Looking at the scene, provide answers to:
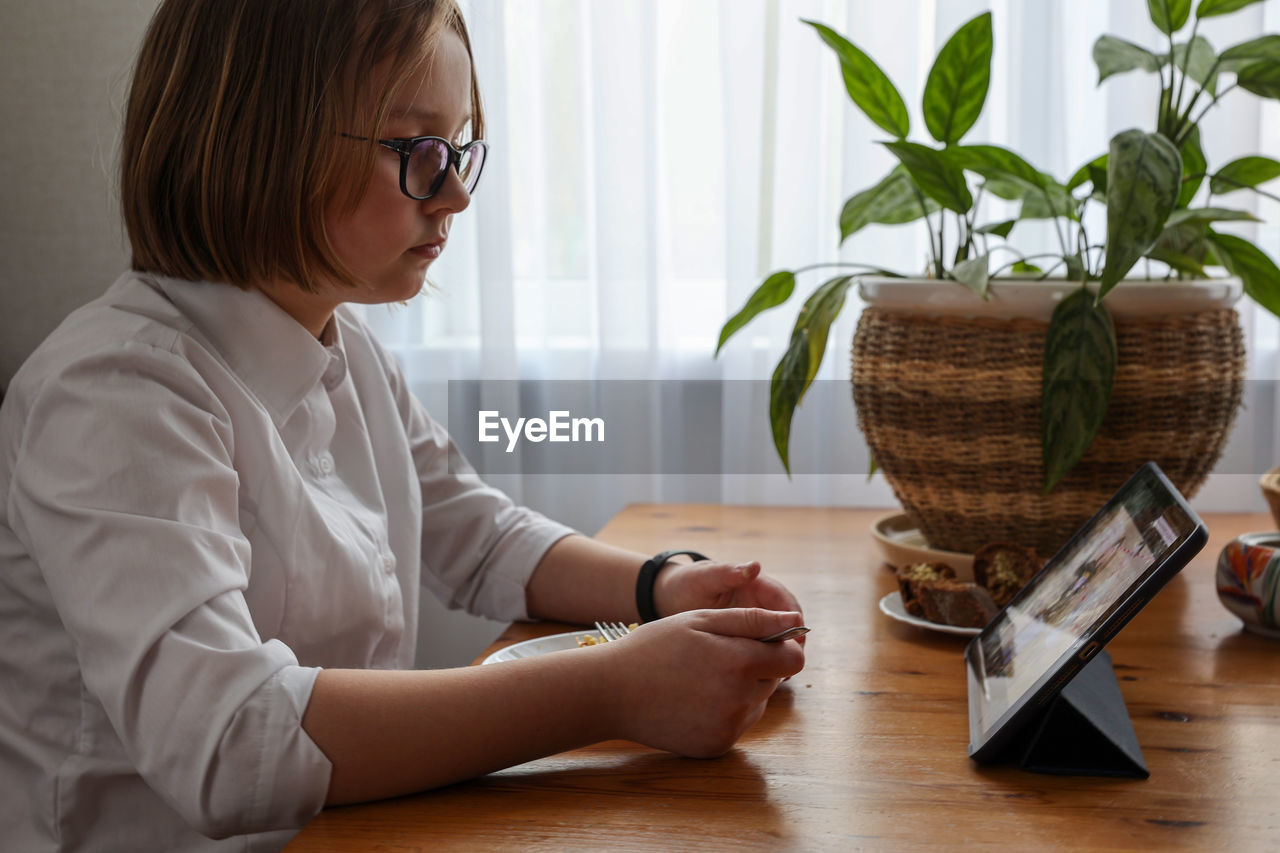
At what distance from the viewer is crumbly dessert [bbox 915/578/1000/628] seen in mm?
899

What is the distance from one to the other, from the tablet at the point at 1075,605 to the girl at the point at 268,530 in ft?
0.43

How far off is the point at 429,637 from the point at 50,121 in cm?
95

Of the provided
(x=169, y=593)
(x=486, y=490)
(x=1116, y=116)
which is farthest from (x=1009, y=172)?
(x=169, y=593)

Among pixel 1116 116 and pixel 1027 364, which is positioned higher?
pixel 1116 116

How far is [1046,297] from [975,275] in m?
0.07

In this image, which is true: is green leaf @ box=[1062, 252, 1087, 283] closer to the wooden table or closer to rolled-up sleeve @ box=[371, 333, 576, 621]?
the wooden table

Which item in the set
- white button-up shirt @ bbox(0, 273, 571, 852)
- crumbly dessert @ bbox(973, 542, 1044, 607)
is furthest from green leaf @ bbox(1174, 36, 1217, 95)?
white button-up shirt @ bbox(0, 273, 571, 852)

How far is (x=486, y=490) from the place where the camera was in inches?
44.2

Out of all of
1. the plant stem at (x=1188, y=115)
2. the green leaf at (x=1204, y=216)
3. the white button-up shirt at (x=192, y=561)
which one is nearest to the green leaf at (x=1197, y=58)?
the plant stem at (x=1188, y=115)

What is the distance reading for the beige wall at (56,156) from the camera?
1479 mm

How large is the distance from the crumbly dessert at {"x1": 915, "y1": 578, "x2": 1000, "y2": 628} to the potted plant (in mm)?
148

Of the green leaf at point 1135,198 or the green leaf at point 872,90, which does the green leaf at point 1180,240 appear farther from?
the green leaf at point 872,90

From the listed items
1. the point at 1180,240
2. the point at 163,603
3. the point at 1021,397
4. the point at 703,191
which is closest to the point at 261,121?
the point at 163,603

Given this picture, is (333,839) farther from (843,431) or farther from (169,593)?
(843,431)
